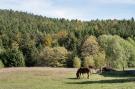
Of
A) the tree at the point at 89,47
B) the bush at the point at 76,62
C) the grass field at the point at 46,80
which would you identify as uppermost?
the tree at the point at 89,47

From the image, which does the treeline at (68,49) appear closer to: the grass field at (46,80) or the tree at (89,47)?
the tree at (89,47)

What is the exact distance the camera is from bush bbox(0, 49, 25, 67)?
127625 millimetres

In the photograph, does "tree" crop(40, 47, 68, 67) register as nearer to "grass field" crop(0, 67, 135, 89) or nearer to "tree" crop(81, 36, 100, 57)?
"tree" crop(81, 36, 100, 57)

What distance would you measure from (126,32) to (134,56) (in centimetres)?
4339

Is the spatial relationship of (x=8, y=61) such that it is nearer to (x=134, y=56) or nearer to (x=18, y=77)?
(x=134, y=56)

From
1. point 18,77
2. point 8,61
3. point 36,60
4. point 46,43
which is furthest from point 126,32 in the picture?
point 18,77

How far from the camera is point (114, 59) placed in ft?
437

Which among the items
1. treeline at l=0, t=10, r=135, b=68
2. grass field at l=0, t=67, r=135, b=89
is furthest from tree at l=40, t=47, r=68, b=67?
grass field at l=0, t=67, r=135, b=89

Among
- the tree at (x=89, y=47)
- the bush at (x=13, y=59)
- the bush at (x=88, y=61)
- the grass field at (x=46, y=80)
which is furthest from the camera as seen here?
→ the tree at (x=89, y=47)

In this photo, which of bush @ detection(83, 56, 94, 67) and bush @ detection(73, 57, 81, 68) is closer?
bush @ detection(73, 57, 81, 68)

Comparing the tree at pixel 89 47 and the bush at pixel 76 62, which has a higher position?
the tree at pixel 89 47

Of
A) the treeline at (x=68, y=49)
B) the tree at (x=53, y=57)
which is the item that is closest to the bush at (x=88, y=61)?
the treeline at (x=68, y=49)

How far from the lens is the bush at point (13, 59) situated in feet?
419

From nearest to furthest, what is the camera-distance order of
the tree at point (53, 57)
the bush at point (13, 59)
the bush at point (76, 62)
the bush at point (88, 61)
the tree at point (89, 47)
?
the bush at point (13, 59)
the bush at point (76, 62)
the bush at point (88, 61)
the tree at point (53, 57)
the tree at point (89, 47)
